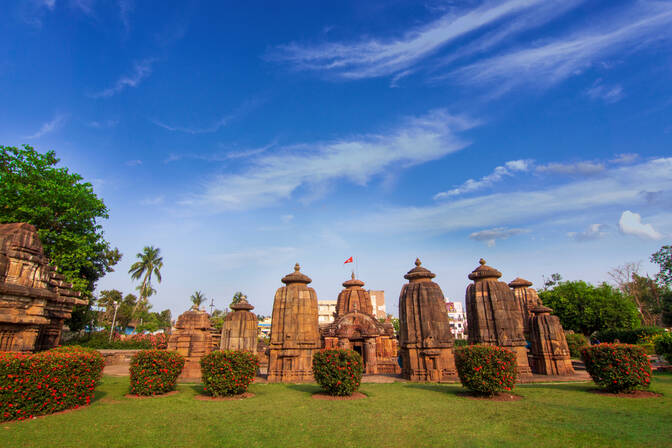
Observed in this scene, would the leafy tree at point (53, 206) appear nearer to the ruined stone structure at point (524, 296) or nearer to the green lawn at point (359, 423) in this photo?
the green lawn at point (359, 423)

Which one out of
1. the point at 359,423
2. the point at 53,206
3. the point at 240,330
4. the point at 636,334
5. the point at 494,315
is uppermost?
the point at 53,206

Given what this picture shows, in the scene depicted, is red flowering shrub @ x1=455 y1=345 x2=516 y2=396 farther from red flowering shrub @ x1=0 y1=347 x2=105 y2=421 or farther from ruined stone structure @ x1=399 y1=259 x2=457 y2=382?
red flowering shrub @ x1=0 y1=347 x2=105 y2=421

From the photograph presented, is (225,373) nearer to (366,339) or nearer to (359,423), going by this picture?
(359,423)

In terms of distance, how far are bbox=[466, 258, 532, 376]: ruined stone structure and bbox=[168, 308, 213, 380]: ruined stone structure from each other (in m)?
13.2

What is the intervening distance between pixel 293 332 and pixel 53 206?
17575 millimetres

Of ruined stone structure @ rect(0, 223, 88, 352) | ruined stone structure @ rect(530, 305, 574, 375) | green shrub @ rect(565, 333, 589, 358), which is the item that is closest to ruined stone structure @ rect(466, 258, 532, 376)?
ruined stone structure @ rect(530, 305, 574, 375)

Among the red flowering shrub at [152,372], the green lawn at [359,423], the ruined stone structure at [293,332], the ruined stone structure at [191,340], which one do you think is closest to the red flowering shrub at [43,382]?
the green lawn at [359,423]

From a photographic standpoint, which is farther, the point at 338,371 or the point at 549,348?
the point at 549,348

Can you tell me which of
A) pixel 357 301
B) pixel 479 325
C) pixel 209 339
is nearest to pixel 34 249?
pixel 209 339

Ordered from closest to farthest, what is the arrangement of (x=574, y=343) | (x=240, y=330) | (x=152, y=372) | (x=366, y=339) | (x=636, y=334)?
1. (x=152, y=372)
2. (x=240, y=330)
3. (x=366, y=339)
4. (x=636, y=334)
5. (x=574, y=343)

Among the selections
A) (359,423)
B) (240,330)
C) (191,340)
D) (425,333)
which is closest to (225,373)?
(359,423)

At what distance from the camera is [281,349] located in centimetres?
1491

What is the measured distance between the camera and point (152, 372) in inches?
393

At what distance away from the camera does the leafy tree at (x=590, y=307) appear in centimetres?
3282
